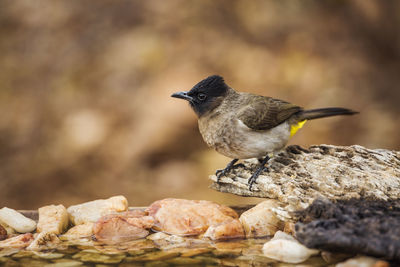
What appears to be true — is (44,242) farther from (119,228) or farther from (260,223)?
(260,223)

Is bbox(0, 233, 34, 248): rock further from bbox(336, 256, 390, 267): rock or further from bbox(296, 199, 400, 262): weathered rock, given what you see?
bbox(336, 256, 390, 267): rock

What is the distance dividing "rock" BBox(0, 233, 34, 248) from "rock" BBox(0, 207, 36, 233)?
24 centimetres

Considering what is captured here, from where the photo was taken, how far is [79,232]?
2.84m

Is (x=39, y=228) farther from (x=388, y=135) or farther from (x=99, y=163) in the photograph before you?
(x=388, y=135)

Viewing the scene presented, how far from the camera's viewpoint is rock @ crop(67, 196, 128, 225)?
308 centimetres

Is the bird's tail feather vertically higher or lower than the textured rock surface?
higher

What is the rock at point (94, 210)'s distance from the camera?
3.08m

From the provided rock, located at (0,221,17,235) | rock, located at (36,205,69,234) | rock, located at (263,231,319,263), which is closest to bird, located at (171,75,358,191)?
rock, located at (263,231,319,263)

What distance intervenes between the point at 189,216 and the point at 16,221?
110 centimetres

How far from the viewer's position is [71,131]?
6.11 m

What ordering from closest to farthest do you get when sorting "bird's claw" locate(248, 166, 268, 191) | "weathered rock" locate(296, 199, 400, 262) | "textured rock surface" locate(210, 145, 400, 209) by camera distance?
"weathered rock" locate(296, 199, 400, 262), "textured rock surface" locate(210, 145, 400, 209), "bird's claw" locate(248, 166, 268, 191)

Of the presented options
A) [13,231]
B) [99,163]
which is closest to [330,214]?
[13,231]

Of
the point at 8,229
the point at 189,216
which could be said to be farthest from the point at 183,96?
the point at 8,229

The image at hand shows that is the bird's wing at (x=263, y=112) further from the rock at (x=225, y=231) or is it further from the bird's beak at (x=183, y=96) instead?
the rock at (x=225, y=231)
